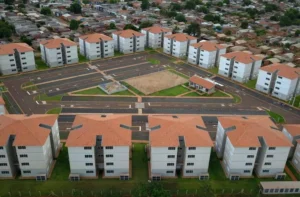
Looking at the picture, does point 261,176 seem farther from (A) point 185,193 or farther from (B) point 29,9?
(B) point 29,9

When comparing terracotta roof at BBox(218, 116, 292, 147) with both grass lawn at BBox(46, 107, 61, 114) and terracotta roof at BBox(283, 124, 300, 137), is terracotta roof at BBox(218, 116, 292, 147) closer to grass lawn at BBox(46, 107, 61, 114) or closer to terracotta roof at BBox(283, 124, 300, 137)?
terracotta roof at BBox(283, 124, 300, 137)

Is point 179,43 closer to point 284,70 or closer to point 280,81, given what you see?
point 284,70

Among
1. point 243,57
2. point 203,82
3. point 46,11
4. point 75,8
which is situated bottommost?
point 46,11

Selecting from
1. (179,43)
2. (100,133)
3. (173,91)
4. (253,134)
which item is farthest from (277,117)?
(179,43)

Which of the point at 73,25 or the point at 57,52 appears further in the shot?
the point at 73,25

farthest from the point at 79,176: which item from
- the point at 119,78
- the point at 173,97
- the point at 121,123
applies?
the point at 119,78

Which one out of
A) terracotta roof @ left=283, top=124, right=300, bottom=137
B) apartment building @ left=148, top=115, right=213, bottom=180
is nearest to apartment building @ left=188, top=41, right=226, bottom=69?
terracotta roof @ left=283, top=124, right=300, bottom=137
